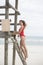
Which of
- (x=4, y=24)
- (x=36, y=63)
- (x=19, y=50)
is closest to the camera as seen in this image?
(x=4, y=24)

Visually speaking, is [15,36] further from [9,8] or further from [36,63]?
[36,63]

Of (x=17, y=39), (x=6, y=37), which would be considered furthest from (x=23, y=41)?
(x=6, y=37)

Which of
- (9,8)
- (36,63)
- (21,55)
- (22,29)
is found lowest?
(36,63)

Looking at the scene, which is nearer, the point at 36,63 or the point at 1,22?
the point at 1,22

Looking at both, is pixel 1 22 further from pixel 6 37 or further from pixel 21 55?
pixel 21 55

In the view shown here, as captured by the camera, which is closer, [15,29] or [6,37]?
[6,37]

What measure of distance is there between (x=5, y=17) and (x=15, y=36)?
3.72ft

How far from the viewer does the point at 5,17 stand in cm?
1211

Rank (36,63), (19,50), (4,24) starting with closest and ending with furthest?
(4,24) → (19,50) → (36,63)

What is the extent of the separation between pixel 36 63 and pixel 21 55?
15.8 m

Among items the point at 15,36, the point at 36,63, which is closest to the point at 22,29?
the point at 15,36

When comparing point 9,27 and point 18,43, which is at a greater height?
point 9,27

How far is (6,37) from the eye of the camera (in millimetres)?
12172

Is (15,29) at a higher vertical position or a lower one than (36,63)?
higher
